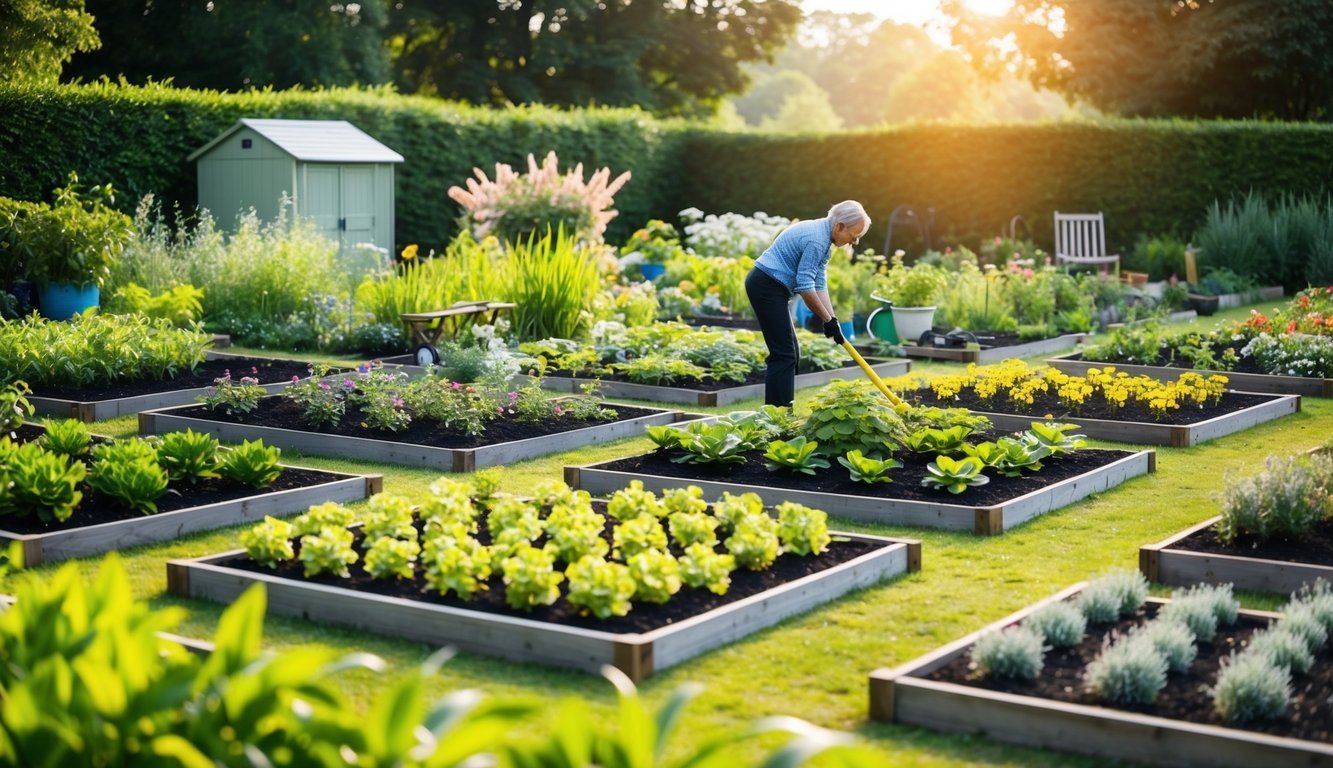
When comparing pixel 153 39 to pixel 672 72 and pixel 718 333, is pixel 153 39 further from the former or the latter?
pixel 718 333

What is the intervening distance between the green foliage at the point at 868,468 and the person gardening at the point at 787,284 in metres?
1.68

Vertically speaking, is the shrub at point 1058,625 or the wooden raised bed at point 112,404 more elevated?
the wooden raised bed at point 112,404

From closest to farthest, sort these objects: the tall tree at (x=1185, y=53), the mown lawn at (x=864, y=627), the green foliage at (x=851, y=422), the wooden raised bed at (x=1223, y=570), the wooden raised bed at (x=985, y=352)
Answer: the mown lawn at (x=864, y=627) < the wooden raised bed at (x=1223, y=570) < the green foliage at (x=851, y=422) < the wooden raised bed at (x=985, y=352) < the tall tree at (x=1185, y=53)

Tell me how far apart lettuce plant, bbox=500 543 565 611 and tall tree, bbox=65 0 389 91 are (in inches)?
932

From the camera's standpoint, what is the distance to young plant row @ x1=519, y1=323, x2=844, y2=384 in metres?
10.6

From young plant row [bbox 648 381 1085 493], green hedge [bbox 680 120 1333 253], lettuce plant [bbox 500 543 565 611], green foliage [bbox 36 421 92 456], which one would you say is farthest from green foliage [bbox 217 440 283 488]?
green hedge [bbox 680 120 1333 253]

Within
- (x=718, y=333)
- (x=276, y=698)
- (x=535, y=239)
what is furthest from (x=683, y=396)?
(x=276, y=698)

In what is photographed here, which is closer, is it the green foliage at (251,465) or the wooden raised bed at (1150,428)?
the green foliage at (251,465)

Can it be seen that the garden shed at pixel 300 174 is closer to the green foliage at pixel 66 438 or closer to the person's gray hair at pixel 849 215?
the green foliage at pixel 66 438

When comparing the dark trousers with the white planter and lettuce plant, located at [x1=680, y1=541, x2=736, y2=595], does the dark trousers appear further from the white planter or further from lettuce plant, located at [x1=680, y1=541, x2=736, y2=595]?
the white planter

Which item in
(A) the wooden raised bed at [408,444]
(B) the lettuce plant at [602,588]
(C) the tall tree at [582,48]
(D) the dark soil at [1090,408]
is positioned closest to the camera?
(B) the lettuce plant at [602,588]

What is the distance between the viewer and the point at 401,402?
28.2 feet

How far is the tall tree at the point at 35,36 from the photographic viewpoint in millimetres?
16359

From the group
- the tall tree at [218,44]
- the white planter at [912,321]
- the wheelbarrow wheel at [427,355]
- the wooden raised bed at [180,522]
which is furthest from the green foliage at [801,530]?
the tall tree at [218,44]
